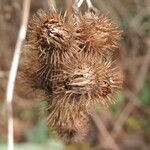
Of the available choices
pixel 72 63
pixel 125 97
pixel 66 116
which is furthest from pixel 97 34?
pixel 125 97

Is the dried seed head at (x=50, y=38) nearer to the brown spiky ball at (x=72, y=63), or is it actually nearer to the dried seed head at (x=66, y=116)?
the brown spiky ball at (x=72, y=63)

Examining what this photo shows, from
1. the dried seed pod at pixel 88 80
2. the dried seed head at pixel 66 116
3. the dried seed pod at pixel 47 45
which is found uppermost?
the dried seed pod at pixel 47 45

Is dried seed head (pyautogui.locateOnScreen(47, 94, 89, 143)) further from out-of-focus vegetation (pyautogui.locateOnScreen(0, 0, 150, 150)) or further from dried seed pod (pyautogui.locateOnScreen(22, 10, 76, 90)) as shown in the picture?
out-of-focus vegetation (pyautogui.locateOnScreen(0, 0, 150, 150))

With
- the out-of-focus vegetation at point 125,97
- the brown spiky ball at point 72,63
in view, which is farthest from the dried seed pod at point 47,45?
the out-of-focus vegetation at point 125,97

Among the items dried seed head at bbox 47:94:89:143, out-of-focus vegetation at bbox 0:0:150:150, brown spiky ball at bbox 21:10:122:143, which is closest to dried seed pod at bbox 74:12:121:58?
brown spiky ball at bbox 21:10:122:143

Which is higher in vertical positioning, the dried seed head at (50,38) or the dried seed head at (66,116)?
the dried seed head at (50,38)

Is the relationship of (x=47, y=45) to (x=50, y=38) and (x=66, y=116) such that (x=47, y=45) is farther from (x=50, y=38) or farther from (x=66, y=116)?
(x=66, y=116)

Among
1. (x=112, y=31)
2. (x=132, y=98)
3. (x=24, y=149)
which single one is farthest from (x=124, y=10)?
(x=112, y=31)

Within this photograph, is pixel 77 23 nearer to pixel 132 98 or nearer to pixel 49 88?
pixel 49 88
